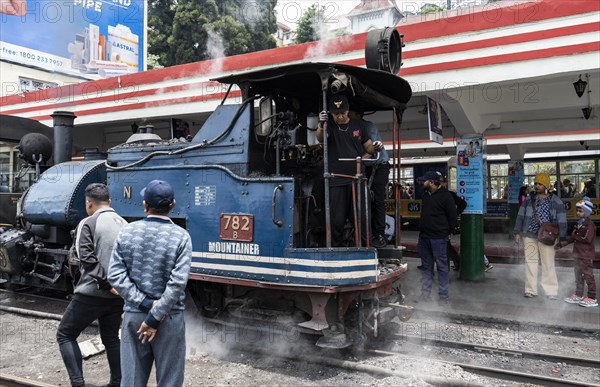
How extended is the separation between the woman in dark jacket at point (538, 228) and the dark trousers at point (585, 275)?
316mm

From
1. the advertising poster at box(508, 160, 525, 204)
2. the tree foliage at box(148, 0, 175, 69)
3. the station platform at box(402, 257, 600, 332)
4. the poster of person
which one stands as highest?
the tree foliage at box(148, 0, 175, 69)

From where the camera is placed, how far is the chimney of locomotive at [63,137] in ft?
24.5

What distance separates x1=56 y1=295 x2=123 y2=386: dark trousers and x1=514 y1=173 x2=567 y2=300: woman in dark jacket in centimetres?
632

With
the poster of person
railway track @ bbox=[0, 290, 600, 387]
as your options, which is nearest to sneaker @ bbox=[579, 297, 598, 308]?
railway track @ bbox=[0, 290, 600, 387]

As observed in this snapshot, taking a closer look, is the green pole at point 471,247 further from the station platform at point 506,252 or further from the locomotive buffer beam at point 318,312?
the locomotive buffer beam at point 318,312

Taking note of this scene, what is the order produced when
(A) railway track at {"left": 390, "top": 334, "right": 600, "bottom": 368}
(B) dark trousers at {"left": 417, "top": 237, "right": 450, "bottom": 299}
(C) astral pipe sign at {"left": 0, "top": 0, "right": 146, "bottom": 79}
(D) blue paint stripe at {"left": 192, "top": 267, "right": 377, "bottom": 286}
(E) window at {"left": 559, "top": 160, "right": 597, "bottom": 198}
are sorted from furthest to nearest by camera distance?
(C) astral pipe sign at {"left": 0, "top": 0, "right": 146, "bottom": 79} → (E) window at {"left": 559, "top": 160, "right": 597, "bottom": 198} → (B) dark trousers at {"left": 417, "top": 237, "right": 450, "bottom": 299} → (A) railway track at {"left": 390, "top": 334, "right": 600, "bottom": 368} → (D) blue paint stripe at {"left": 192, "top": 267, "right": 377, "bottom": 286}

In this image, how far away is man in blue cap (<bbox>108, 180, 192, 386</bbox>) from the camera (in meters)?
2.89

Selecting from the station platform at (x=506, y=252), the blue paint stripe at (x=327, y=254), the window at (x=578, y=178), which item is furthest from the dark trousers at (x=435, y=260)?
the window at (x=578, y=178)

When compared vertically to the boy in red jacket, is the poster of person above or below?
above

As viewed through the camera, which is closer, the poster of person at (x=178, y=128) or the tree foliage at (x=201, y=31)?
the poster of person at (x=178, y=128)

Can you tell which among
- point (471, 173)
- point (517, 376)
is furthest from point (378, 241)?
point (471, 173)

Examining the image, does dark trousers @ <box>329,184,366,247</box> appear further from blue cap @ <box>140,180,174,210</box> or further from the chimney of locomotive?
the chimney of locomotive

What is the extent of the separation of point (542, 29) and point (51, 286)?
789 centimetres

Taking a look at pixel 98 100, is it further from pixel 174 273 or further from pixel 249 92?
pixel 174 273
